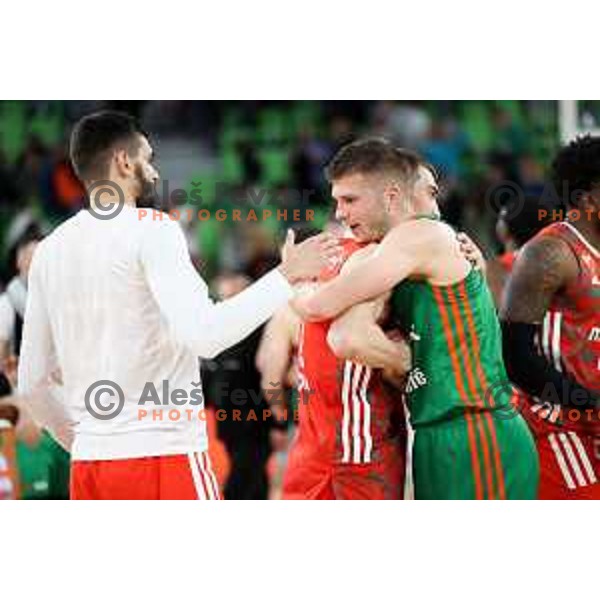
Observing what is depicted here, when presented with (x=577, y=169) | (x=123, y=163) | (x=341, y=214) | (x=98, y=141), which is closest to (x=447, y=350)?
(x=341, y=214)

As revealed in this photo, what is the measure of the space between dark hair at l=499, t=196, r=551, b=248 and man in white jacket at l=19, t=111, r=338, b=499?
101cm

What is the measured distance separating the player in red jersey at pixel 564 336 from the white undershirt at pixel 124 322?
102 cm

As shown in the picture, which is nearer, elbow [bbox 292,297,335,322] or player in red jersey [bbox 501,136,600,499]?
elbow [bbox 292,297,335,322]

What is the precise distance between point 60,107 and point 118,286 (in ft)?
3.38

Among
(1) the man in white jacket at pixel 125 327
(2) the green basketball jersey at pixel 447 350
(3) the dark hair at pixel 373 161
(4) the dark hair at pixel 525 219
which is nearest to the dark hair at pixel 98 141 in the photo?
(1) the man in white jacket at pixel 125 327

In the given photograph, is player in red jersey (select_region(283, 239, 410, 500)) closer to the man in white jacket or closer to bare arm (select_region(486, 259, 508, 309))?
the man in white jacket

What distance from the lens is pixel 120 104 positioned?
5.26 meters

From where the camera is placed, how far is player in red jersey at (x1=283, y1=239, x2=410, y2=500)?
15.1 feet

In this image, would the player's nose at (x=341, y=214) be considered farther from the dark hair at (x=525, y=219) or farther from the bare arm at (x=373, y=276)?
the dark hair at (x=525, y=219)

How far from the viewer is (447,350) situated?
15.5ft

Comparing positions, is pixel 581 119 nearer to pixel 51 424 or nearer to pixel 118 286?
pixel 118 286

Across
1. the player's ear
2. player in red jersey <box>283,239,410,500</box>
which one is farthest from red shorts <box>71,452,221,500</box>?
the player's ear

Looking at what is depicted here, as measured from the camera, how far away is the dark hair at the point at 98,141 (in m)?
4.71

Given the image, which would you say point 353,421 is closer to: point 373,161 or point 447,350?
point 447,350
